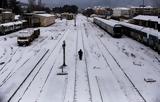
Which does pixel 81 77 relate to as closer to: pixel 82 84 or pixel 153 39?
pixel 82 84

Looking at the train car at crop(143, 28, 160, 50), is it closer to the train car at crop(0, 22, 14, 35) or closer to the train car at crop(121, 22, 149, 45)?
the train car at crop(121, 22, 149, 45)

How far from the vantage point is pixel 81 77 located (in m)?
23.7

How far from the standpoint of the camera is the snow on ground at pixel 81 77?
18.8 m

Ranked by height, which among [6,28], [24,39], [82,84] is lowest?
[82,84]

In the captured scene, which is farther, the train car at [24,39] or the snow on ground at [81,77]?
the train car at [24,39]

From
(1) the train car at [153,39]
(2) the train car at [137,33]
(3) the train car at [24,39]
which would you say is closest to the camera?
(1) the train car at [153,39]

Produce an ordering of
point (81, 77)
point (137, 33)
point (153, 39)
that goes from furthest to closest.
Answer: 1. point (137, 33)
2. point (153, 39)
3. point (81, 77)

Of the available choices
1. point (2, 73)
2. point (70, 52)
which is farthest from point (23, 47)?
point (2, 73)

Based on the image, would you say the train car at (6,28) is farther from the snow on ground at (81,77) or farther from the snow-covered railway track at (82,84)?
the snow-covered railway track at (82,84)

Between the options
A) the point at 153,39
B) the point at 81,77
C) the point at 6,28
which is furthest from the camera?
the point at 6,28

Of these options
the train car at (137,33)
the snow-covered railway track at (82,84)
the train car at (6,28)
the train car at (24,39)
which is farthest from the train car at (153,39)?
the train car at (6,28)

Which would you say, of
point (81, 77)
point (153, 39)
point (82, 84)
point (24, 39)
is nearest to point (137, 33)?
point (153, 39)

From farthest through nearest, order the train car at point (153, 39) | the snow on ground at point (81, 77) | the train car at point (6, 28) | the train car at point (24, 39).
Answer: the train car at point (6, 28) < the train car at point (24, 39) < the train car at point (153, 39) < the snow on ground at point (81, 77)

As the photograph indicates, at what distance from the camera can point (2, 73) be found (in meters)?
25.4
